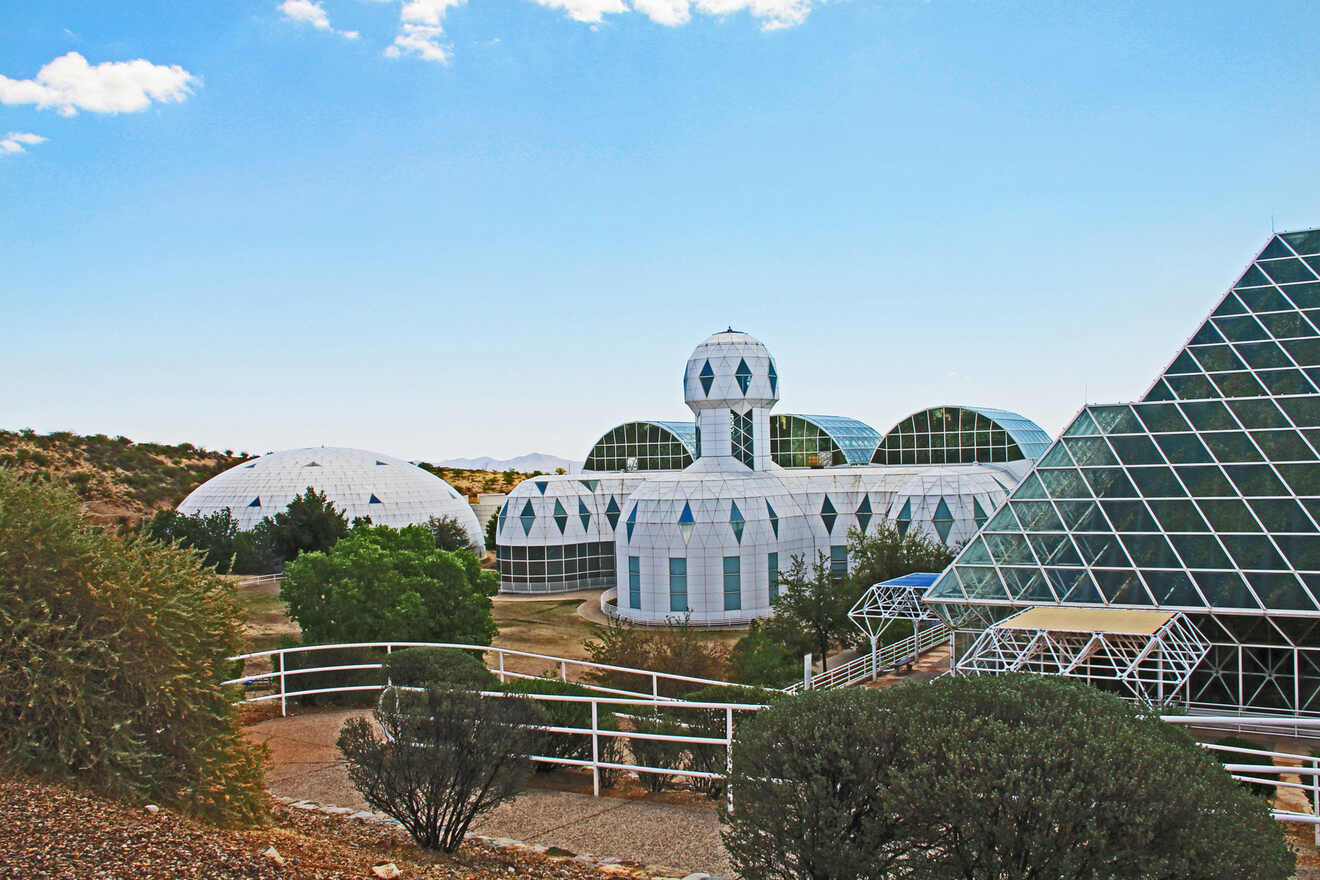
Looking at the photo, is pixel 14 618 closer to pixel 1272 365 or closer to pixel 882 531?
pixel 1272 365

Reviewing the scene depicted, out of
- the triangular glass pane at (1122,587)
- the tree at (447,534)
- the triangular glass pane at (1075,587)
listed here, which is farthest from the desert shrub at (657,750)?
the tree at (447,534)

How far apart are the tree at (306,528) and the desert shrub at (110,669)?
139 feet

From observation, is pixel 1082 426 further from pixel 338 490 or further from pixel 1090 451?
pixel 338 490

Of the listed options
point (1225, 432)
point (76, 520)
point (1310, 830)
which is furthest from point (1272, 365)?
point (76, 520)

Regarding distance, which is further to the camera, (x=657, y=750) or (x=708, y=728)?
(x=708, y=728)

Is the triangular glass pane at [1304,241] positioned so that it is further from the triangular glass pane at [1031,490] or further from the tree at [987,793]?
the tree at [987,793]

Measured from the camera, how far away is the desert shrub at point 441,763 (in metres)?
7.82

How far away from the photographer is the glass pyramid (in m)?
20.6

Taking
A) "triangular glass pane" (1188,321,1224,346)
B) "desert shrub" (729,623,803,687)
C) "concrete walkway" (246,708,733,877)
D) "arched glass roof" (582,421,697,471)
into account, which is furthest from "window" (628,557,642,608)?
"concrete walkway" (246,708,733,877)

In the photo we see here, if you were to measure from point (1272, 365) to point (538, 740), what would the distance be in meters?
24.0

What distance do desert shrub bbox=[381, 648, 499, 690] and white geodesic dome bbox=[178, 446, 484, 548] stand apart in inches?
1801

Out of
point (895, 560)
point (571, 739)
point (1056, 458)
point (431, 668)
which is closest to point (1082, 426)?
point (1056, 458)

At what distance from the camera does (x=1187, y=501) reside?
22359 millimetres

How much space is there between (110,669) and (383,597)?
1529cm
